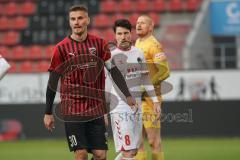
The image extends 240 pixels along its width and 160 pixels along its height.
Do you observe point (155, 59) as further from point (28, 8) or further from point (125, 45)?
point (28, 8)

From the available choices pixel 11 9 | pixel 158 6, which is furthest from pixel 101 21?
pixel 11 9

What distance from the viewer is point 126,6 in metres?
22.5

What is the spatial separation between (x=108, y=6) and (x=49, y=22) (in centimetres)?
204

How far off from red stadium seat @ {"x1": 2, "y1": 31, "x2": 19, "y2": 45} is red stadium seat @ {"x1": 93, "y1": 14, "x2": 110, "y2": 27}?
261 cm

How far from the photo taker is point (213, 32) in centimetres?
2073

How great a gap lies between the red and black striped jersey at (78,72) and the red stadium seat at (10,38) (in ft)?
48.4

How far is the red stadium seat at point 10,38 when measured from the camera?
72.9 ft

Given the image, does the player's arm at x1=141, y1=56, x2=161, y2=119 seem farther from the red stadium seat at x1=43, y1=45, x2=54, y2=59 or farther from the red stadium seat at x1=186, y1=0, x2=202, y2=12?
the red stadium seat at x1=186, y1=0, x2=202, y2=12

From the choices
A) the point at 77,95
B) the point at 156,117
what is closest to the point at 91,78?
the point at 77,95

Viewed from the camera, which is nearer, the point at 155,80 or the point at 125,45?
the point at 125,45

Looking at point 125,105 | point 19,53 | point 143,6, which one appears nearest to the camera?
point 125,105

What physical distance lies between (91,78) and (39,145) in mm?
8238

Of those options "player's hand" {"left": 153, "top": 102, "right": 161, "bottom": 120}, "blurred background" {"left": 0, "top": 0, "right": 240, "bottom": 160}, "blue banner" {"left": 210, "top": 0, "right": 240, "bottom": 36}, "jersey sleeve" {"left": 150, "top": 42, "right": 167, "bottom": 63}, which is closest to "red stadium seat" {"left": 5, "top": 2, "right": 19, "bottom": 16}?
"blurred background" {"left": 0, "top": 0, "right": 240, "bottom": 160}

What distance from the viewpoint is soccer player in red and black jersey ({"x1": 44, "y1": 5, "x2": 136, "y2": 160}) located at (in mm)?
7613
